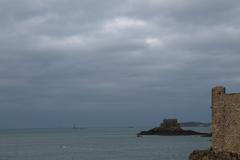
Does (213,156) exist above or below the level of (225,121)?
below

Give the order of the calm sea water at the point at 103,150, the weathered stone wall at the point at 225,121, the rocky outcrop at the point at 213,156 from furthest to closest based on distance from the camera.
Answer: the calm sea water at the point at 103,150
the weathered stone wall at the point at 225,121
the rocky outcrop at the point at 213,156

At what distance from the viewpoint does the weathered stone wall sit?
2445 cm

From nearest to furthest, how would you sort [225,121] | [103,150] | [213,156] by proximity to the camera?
[213,156] < [225,121] < [103,150]

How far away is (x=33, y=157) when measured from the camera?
65.8 meters

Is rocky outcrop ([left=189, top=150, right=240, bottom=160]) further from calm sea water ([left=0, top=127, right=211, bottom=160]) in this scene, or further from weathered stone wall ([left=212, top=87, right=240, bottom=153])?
calm sea water ([left=0, top=127, right=211, bottom=160])

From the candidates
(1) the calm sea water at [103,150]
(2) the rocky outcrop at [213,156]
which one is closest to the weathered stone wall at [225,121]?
(2) the rocky outcrop at [213,156]

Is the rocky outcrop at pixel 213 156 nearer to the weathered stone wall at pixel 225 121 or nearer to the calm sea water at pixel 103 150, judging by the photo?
the weathered stone wall at pixel 225 121

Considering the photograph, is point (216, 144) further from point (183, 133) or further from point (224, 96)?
point (183, 133)

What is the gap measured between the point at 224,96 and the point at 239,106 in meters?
1.04

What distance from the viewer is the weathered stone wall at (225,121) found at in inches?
963

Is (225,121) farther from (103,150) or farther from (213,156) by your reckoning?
(103,150)

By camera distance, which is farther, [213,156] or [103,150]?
[103,150]

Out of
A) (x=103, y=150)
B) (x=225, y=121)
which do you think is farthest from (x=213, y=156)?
(x=103, y=150)

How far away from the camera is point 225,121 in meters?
25.1
